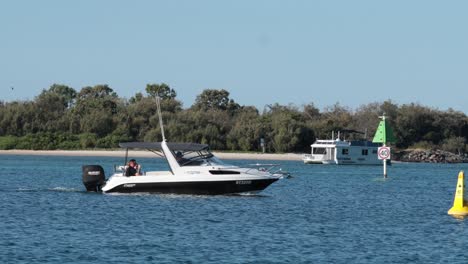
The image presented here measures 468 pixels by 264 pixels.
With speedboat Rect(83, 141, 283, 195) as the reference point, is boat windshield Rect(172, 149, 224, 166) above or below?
above

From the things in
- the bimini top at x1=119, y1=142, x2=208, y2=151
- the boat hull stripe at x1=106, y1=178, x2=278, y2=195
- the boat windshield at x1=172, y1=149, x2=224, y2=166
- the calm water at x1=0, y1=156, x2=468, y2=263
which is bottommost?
the calm water at x1=0, y1=156, x2=468, y2=263

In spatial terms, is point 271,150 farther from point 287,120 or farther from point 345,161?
point 345,161

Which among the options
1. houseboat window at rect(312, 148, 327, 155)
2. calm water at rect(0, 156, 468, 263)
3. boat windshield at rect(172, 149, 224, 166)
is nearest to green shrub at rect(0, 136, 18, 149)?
houseboat window at rect(312, 148, 327, 155)

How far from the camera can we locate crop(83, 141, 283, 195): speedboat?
174ft

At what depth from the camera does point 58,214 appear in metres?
45.7

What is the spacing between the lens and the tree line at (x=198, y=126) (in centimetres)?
16162

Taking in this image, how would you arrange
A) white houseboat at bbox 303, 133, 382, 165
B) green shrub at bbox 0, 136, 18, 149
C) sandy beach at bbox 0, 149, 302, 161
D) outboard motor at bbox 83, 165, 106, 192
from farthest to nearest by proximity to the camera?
green shrub at bbox 0, 136, 18, 149 → sandy beach at bbox 0, 149, 302, 161 → white houseboat at bbox 303, 133, 382, 165 → outboard motor at bbox 83, 165, 106, 192

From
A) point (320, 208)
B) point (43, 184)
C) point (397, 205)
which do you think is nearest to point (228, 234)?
point (320, 208)

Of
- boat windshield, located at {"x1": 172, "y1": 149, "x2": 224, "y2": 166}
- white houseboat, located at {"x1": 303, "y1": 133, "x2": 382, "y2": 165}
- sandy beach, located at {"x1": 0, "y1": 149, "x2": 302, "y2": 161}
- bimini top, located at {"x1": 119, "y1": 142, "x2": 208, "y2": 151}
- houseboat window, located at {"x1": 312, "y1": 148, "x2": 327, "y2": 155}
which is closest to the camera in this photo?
bimini top, located at {"x1": 119, "y1": 142, "x2": 208, "y2": 151}

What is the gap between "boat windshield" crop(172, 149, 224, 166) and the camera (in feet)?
174

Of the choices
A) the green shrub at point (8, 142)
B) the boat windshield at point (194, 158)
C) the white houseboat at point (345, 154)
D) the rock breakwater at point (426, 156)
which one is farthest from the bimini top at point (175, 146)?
the green shrub at point (8, 142)

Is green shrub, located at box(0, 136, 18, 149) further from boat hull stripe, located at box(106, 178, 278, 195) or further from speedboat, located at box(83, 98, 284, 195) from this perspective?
boat hull stripe, located at box(106, 178, 278, 195)

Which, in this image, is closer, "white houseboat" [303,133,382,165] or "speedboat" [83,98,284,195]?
"speedboat" [83,98,284,195]

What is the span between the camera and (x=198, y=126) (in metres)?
162
